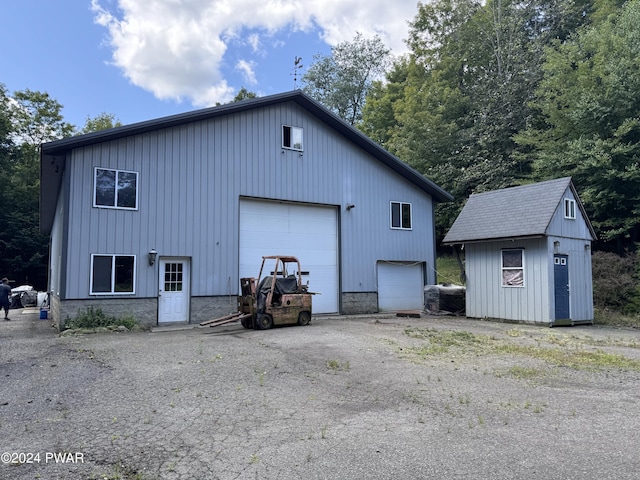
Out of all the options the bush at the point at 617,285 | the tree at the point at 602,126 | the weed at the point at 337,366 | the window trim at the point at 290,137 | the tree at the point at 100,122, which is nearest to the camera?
the weed at the point at 337,366

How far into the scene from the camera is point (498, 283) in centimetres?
1498

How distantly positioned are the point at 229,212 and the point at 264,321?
426 cm

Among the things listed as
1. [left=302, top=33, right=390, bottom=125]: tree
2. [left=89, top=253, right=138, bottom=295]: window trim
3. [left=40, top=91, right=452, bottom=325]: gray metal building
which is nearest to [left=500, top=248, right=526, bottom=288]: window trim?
A: [left=40, top=91, right=452, bottom=325]: gray metal building

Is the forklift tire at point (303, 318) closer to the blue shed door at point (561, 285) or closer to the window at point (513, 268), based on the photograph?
the window at point (513, 268)

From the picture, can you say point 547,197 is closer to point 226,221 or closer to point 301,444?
point 226,221

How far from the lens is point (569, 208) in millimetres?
14461

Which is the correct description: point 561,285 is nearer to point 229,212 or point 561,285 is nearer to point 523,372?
point 523,372

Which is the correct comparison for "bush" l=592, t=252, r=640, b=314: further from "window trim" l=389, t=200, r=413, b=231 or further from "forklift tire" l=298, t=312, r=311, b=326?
"forklift tire" l=298, t=312, r=311, b=326

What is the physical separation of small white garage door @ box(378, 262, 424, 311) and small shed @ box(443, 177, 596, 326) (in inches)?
112

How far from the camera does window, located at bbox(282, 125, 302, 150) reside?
15898 mm

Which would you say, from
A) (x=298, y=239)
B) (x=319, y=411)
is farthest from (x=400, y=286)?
(x=319, y=411)

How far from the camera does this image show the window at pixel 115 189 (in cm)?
1250

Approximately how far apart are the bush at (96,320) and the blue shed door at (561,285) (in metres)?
12.6

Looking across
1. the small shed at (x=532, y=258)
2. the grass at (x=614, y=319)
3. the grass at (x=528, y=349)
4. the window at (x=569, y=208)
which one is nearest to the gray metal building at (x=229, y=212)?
the small shed at (x=532, y=258)
